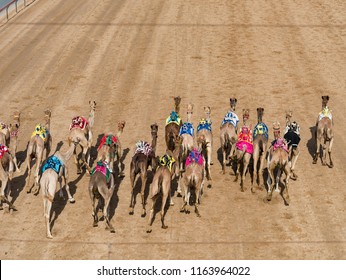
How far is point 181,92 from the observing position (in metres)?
28.5

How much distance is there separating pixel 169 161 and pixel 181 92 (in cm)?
1190

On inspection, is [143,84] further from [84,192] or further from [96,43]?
[84,192]

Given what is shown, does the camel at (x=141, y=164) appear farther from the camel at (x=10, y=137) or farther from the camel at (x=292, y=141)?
the camel at (x=10, y=137)

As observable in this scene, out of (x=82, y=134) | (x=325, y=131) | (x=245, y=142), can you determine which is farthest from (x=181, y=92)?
(x=245, y=142)

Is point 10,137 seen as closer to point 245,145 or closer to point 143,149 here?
point 143,149

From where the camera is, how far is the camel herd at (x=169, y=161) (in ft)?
54.6

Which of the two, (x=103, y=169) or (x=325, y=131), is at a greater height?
(x=103, y=169)

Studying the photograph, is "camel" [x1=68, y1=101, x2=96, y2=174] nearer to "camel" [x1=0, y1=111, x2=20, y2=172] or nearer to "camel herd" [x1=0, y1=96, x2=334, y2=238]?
"camel herd" [x1=0, y1=96, x2=334, y2=238]

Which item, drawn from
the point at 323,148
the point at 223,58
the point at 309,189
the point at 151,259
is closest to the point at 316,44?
the point at 223,58

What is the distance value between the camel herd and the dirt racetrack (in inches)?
19.1

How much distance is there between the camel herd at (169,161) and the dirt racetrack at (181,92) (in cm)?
48

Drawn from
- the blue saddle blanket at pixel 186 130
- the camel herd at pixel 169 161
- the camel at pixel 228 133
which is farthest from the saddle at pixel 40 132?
the camel at pixel 228 133

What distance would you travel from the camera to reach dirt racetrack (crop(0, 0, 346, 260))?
54.5 ft
